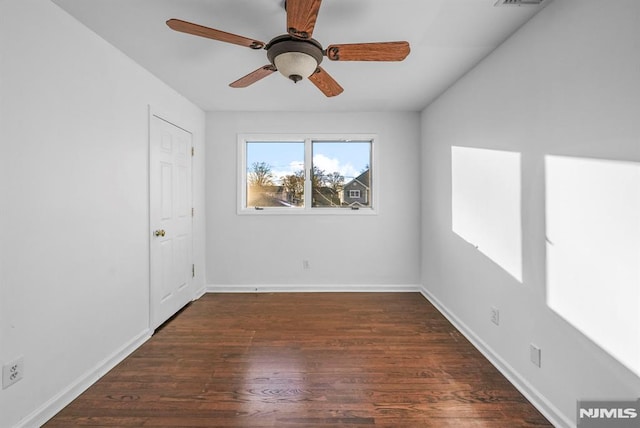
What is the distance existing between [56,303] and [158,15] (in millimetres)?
1913

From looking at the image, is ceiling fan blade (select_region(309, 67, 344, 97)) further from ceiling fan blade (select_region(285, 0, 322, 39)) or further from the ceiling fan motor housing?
ceiling fan blade (select_region(285, 0, 322, 39))

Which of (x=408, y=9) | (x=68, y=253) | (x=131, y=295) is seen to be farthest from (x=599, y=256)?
(x=131, y=295)

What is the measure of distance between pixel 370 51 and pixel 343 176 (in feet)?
7.80

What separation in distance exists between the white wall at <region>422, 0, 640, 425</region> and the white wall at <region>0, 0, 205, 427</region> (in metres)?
2.94

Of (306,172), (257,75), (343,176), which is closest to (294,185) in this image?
(306,172)

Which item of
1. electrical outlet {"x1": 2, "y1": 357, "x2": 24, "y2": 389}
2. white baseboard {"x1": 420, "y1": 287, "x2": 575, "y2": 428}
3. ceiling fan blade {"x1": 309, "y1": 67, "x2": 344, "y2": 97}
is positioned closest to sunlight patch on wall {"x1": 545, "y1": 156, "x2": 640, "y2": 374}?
white baseboard {"x1": 420, "y1": 287, "x2": 575, "y2": 428}

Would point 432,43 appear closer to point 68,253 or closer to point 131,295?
point 68,253

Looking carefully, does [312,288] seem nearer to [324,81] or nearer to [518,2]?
[324,81]

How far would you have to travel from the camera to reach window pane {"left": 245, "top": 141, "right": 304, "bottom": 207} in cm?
402

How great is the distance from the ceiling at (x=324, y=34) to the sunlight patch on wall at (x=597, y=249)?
1.06 m

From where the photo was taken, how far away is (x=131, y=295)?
2.44 m

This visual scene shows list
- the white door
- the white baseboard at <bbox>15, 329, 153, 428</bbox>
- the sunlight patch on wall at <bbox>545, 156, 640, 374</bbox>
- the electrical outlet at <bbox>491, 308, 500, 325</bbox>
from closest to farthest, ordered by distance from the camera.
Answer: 1. the sunlight patch on wall at <bbox>545, 156, 640, 374</bbox>
2. the white baseboard at <bbox>15, 329, 153, 428</bbox>
3. the electrical outlet at <bbox>491, 308, 500, 325</bbox>
4. the white door

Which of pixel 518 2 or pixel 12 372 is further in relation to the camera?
pixel 518 2

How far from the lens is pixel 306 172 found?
13.1 ft
